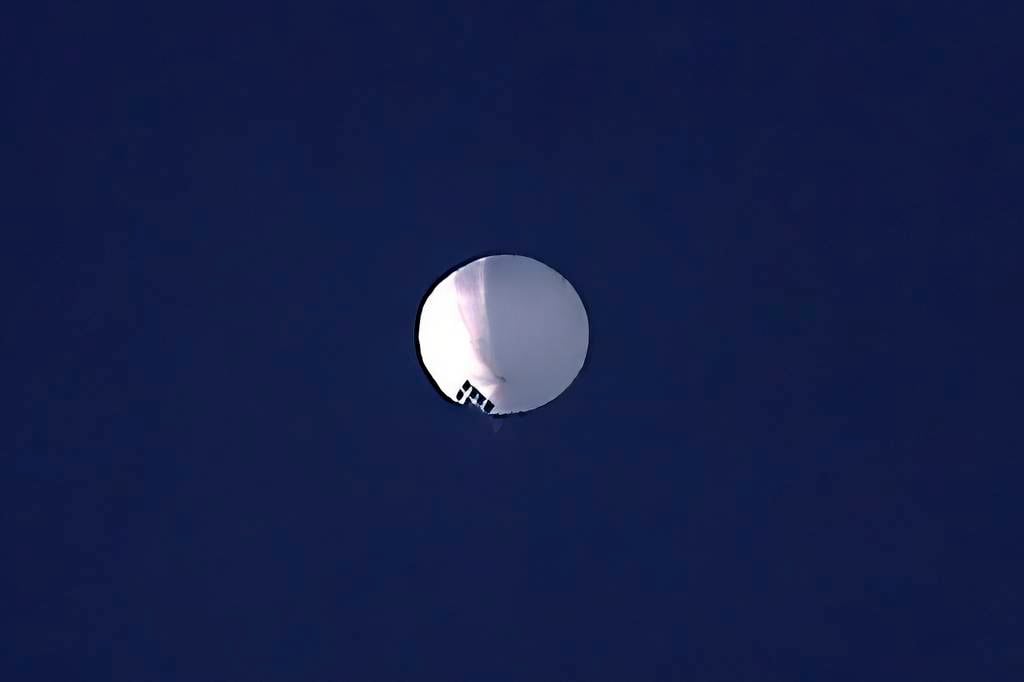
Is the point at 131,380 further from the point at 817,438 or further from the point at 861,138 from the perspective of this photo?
the point at 861,138

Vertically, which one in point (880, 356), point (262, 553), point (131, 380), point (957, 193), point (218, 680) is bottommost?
point (218, 680)

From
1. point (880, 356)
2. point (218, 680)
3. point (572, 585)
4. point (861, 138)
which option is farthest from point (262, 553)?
point (861, 138)

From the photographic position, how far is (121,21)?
16.6 ft

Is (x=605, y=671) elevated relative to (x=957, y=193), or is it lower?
lower

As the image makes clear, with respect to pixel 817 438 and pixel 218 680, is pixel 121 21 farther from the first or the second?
pixel 817 438

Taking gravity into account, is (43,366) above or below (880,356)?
below

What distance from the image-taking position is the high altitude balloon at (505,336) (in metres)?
4.91

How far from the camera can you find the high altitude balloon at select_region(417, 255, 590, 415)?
4.91 m

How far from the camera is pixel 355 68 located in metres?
5.05

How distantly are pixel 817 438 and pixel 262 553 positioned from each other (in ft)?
6.56

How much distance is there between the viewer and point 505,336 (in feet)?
16.1

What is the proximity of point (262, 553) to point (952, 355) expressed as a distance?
2.56 meters

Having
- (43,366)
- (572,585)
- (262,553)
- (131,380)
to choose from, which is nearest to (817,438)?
(572,585)

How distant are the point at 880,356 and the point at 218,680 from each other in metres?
2.61
